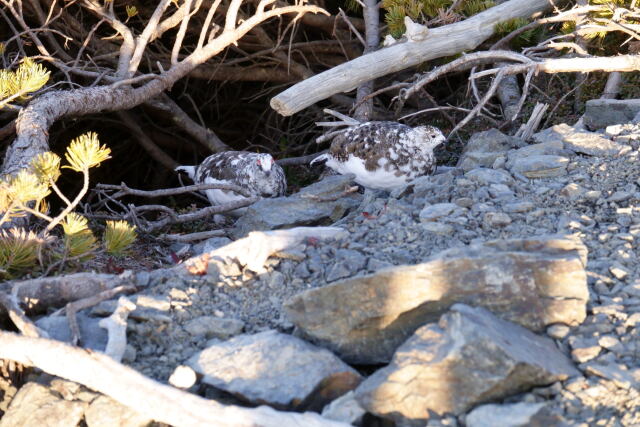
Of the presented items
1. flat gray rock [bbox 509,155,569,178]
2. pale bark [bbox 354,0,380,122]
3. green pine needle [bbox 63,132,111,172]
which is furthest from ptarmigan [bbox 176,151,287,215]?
green pine needle [bbox 63,132,111,172]

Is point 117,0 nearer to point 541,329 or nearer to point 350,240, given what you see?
point 350,240

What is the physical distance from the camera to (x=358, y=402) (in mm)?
2221

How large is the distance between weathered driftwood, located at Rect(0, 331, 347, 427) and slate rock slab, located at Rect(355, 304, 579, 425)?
0.18 m

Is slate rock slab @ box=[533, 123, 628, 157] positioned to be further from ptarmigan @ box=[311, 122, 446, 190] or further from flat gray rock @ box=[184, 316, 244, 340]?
flat gray rock @ box=[184, 316, 244, 340]

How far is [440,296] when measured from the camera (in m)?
2.39

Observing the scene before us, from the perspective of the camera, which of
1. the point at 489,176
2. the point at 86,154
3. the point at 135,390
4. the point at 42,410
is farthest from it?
the point at 489,176

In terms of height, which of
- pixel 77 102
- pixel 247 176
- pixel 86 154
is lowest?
pixel 247 176

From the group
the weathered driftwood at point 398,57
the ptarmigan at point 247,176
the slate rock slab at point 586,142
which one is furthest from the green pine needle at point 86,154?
the slate rock slab at point 586,142

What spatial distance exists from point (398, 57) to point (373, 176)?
2.71 feet

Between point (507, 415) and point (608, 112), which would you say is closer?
point (507, 415)

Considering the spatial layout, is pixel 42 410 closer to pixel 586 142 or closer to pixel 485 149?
pixel 485 149

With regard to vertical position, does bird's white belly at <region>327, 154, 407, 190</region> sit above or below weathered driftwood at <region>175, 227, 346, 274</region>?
below

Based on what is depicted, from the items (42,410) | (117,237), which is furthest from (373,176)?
(42,410)

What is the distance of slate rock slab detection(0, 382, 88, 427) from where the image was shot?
94.6 inches
